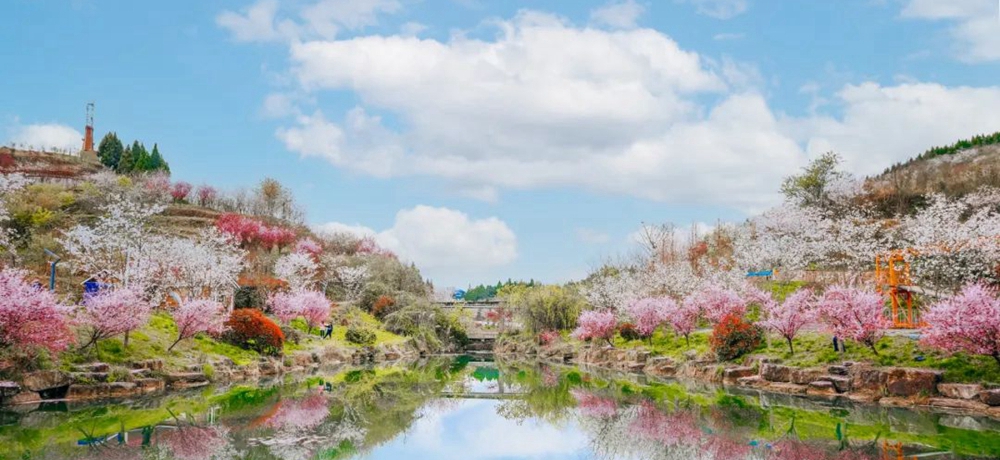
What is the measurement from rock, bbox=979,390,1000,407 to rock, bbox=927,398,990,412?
0.11m

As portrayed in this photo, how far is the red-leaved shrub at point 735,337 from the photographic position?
25.3 meters

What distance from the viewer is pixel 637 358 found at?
32125 millimetres

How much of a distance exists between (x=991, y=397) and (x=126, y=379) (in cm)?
2271

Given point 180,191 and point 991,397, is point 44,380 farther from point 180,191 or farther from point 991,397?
point 180,191

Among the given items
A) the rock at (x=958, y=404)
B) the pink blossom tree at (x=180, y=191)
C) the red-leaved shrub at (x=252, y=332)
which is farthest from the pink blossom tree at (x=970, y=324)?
the pink blossom tree at (x=180, y=191)

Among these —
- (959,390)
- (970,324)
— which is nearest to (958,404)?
(959,390)

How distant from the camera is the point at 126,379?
65.5 feet

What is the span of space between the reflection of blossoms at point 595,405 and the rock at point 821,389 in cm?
590

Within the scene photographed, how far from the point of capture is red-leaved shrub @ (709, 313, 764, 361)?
25.3m

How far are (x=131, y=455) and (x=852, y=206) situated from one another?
49.5 m

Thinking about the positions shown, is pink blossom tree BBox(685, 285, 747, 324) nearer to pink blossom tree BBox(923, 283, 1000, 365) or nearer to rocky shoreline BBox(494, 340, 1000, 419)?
rocky shoreline BBox(494, 340, 1000, 419)

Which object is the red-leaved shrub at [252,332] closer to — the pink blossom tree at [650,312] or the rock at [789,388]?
the pink blossom tree at [650,312]

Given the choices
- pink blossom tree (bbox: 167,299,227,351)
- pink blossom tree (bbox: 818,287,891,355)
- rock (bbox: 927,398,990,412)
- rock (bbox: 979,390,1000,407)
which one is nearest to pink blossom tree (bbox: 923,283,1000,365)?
rock (bbox: 979,390,1000,407)

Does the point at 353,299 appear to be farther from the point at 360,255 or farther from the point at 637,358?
the point at 637,358
